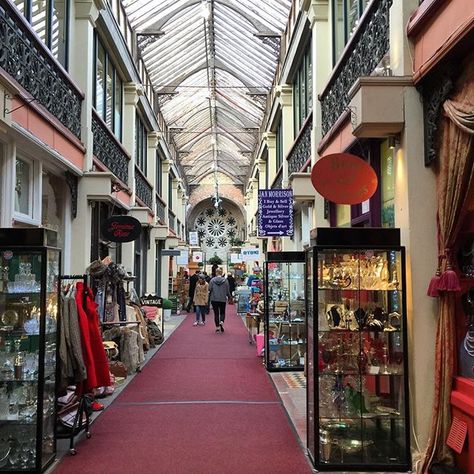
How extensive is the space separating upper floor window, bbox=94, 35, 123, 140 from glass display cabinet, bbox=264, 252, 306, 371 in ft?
14.2

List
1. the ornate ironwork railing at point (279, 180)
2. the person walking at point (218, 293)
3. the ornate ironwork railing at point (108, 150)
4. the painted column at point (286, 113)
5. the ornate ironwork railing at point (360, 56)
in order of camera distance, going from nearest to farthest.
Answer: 1. the ornate ironwork railing at point (360, 56)
2. the ornate ironwork railing at point (108, 150)
3. the painted column at point (286, 113)
4. the person walking at point (218, 293)
5. the ornate ironwork railing at point (279, 180)

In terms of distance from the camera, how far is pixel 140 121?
1566cm

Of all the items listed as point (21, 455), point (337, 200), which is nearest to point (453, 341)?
point (337, 200)

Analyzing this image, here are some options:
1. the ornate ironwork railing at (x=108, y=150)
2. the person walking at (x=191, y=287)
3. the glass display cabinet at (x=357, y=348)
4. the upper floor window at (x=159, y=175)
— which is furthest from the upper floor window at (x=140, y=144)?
the glass display cabinet at (x=357, y=348)

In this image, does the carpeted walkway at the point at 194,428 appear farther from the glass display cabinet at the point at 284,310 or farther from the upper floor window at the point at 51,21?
the upper floor window at the point at 51,21

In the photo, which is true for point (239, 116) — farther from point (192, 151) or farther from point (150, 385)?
point (150, 385)

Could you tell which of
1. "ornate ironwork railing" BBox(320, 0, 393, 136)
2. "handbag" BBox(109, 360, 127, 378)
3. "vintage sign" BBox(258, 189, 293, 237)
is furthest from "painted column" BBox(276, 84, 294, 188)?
"handbag" BBox(109, 360, 127, 378)

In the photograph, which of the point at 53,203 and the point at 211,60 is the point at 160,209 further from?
the point at 53,203

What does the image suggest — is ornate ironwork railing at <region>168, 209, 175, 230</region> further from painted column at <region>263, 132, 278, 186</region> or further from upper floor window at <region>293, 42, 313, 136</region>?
upper floor window at <region>293, 42, 313, 136</region>

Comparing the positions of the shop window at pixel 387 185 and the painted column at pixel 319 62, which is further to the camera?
the painted column at pixel 319 62

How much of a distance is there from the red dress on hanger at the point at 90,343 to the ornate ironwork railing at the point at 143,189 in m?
9.03

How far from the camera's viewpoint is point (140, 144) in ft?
51.6

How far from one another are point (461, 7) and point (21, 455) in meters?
4.67

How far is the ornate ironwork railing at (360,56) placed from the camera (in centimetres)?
512
